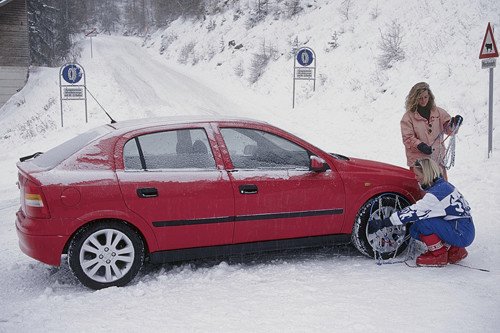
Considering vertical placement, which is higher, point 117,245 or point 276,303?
point 117,245

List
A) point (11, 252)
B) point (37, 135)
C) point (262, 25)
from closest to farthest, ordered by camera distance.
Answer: point (11, 252)
point (37, 135)
point (262, 25)

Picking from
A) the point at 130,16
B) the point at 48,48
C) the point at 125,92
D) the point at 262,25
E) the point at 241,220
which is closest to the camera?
the point at 241,220

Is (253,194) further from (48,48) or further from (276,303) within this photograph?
(48,48)

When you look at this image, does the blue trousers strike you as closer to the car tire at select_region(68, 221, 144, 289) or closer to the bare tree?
the car tire at select_region(68, 221, 144, 289)

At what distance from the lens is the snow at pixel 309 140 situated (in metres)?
3.68

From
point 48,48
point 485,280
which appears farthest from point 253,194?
point 48,48

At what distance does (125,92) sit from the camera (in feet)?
62.0

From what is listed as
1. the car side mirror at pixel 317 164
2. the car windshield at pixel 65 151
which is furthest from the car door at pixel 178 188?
the car side mirror at pixel 317 164

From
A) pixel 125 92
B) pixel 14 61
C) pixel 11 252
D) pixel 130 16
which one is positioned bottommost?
pixel 11 252

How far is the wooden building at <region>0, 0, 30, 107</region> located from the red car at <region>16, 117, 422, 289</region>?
79.7 feet

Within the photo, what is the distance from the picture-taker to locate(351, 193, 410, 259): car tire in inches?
193

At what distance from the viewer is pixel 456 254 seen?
4766mm

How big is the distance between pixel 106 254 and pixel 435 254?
3.21m

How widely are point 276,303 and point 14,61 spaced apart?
2672 cm
